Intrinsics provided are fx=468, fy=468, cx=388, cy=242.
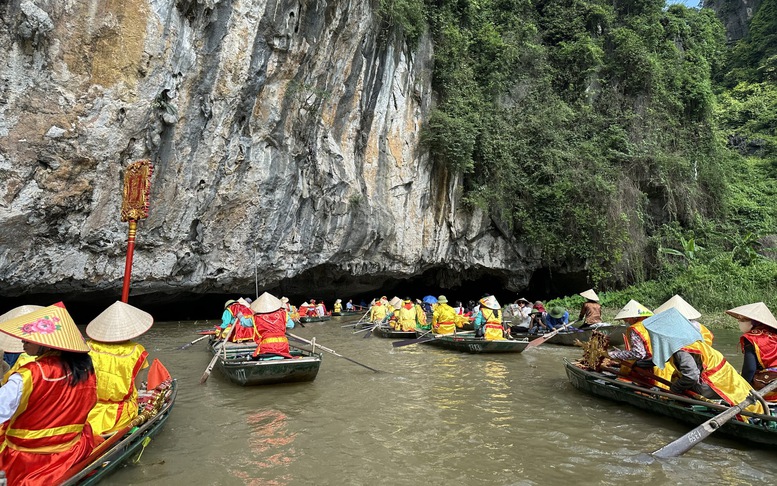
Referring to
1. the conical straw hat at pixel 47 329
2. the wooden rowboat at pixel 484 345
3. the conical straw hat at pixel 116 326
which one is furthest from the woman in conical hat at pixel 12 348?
the wooden rowboat at pixel 484 345

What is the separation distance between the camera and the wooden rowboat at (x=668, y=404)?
4320 millimetres

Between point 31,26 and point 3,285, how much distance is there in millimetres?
4895

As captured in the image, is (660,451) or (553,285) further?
(553,285)

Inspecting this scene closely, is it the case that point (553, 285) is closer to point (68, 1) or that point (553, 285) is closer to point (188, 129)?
point (188, 129)

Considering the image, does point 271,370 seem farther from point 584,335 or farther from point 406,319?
point 584,335

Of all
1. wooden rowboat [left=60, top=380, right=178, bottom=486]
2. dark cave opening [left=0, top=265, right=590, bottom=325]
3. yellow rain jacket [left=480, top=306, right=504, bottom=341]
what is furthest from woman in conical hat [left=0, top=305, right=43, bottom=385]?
dark cave opening [left=0, top=265, right=590, bottom=325]

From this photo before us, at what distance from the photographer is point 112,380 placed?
394cm

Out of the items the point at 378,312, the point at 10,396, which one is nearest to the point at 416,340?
the point at 378,312

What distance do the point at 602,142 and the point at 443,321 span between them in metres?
11.9

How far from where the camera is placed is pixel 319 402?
622cm

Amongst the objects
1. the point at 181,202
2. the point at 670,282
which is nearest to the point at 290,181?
the point at 181,202

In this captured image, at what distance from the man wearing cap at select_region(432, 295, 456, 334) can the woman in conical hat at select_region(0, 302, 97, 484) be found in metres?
9.03

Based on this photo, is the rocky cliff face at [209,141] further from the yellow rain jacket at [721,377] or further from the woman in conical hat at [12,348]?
the yellow rain jacket at [721,377]

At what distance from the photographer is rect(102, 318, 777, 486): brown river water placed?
3.97 meters
